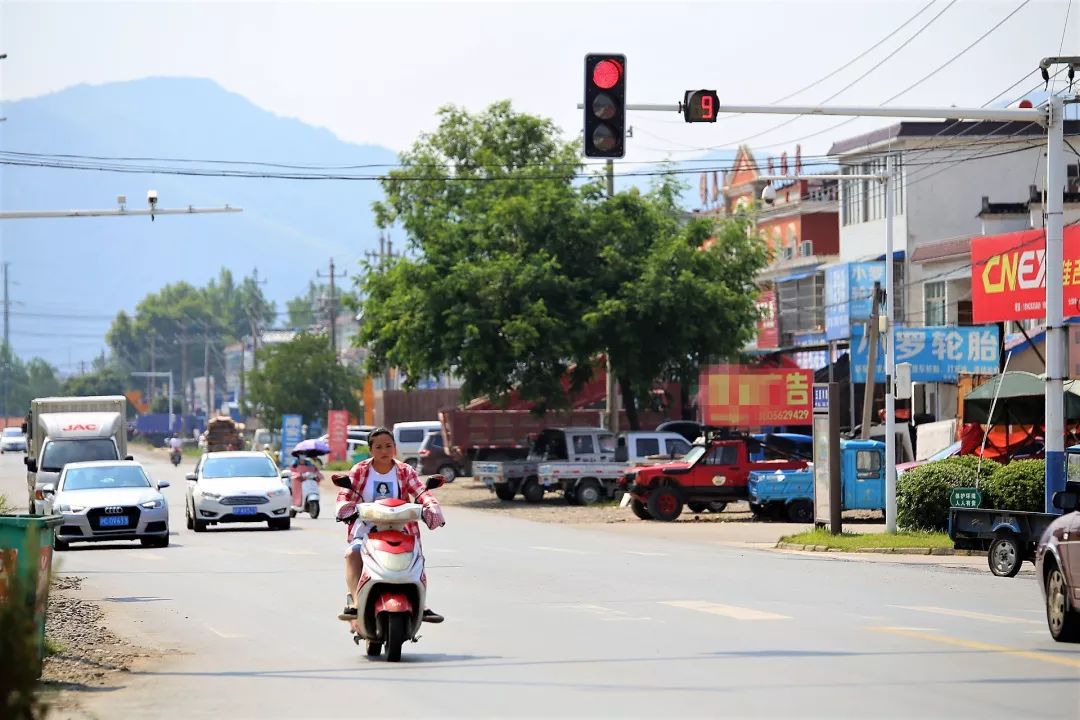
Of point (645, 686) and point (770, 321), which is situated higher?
point (770, 321)

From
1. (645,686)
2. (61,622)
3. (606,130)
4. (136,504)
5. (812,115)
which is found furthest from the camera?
(136,504)

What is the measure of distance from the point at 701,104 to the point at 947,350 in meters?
24.7

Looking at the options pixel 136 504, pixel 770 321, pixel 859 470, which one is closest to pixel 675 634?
pixel 136 504

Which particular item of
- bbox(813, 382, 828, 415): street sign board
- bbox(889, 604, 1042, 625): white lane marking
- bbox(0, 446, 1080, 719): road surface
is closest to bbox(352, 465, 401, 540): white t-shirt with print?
bbox(0, 446, 1080, 719): road surface

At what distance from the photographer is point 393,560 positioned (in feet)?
39.9

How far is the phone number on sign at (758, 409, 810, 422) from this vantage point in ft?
148

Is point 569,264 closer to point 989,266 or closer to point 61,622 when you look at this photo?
point 989,266

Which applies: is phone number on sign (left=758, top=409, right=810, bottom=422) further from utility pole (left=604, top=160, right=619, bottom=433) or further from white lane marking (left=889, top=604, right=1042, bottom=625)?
white lane marking (left=889, top=604, right=1042, bottom=625)

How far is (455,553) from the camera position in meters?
26.3

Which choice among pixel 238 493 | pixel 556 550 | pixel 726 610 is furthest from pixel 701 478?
pixel 726 610

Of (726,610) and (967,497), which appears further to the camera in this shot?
(967,497)

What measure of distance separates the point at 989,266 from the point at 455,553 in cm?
1459

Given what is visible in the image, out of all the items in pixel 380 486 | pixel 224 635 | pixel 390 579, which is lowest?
pixel 224 635

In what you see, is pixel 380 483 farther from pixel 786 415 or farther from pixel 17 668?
pixel 786 415
